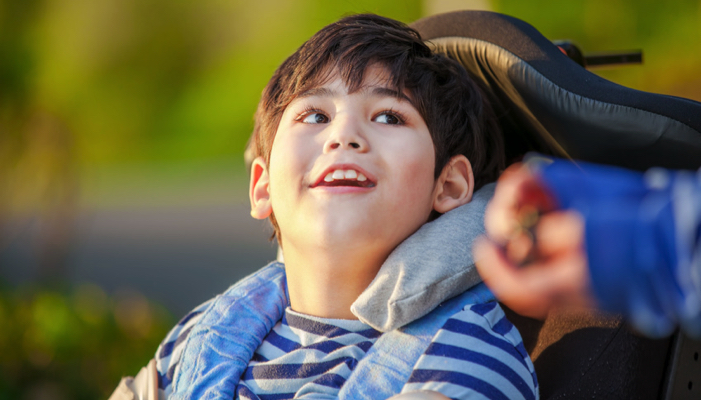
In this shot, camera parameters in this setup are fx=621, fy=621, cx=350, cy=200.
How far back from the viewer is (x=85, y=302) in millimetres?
2387

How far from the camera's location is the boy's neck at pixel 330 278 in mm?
935

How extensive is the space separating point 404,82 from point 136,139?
217 centimetres

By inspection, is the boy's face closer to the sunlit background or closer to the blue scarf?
the blue scarf

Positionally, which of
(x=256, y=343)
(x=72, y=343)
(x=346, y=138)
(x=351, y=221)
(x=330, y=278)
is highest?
(x=346, y=138)

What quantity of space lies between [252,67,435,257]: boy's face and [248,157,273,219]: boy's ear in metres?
0.11

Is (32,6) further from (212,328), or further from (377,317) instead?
(377,317)

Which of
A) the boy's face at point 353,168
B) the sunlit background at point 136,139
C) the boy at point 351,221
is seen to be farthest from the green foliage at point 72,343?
the boy's face at point 353,168

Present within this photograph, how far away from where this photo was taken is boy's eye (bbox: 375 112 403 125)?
3.16 feet

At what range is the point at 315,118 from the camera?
985mm

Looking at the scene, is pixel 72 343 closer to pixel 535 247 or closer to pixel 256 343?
pixel 256 343

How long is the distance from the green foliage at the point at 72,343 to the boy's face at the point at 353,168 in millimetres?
1561

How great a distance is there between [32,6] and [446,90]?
267 cm

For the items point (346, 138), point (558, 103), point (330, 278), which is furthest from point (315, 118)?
point (558, 103)

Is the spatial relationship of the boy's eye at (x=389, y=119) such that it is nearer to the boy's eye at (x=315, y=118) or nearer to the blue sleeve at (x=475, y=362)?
the boy's eye at (x=315, y=118)
